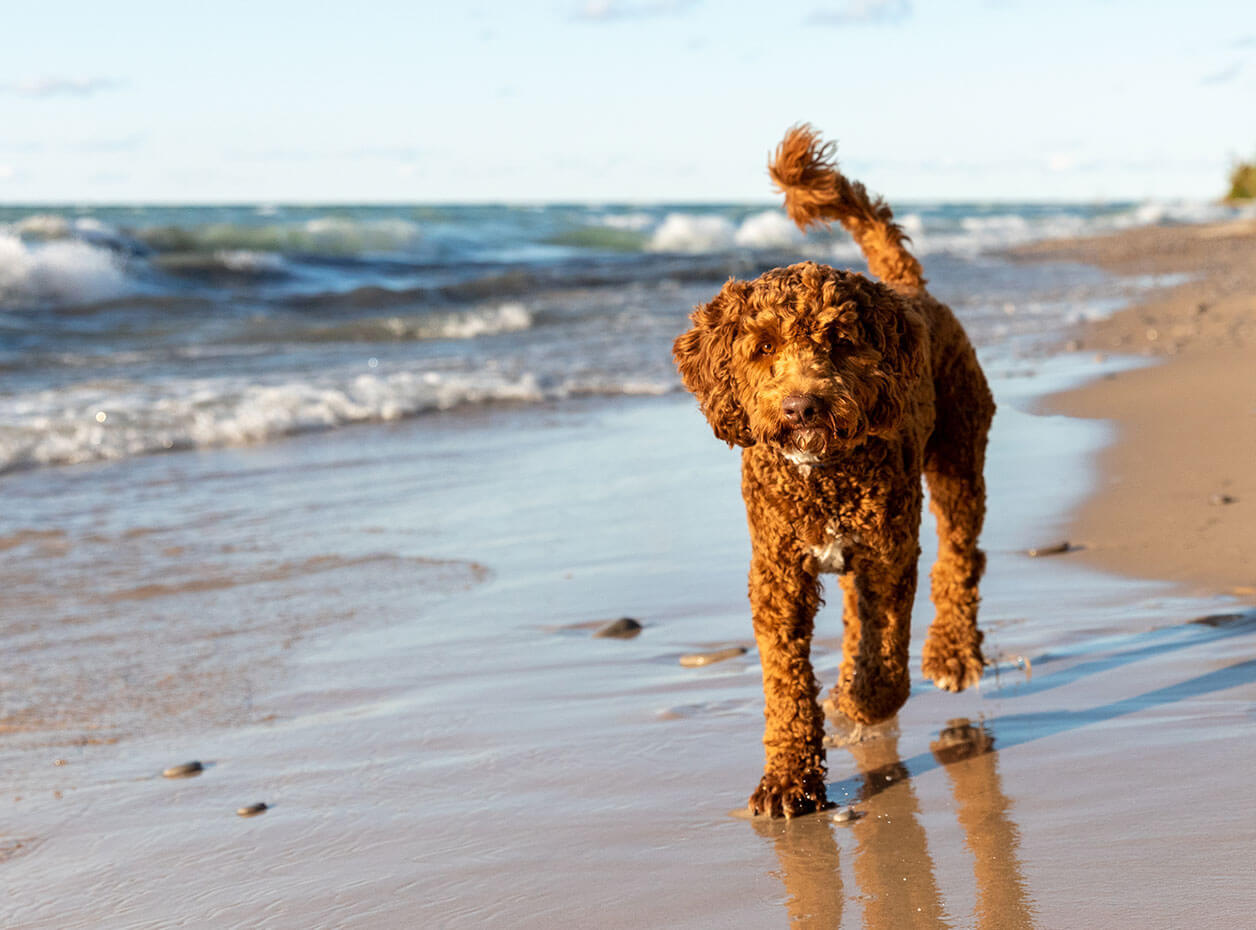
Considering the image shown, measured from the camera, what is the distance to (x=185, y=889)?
3184 millimetres

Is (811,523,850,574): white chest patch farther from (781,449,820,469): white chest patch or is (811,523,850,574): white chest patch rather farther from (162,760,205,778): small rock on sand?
(162,760,205,778): small rock on sand

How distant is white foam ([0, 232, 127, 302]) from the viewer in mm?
20297

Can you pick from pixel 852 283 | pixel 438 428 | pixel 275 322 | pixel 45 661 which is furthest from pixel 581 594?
pixel 275 322

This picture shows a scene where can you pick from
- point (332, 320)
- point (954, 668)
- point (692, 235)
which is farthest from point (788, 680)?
point (692, 235)

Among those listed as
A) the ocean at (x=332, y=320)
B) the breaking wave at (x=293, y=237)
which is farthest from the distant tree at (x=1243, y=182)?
the breaking wave at (x=293, y=237)

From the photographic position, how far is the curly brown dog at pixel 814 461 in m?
3.27

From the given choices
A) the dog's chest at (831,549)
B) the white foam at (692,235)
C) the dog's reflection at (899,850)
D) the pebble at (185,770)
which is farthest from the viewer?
the white foam at (692,235)

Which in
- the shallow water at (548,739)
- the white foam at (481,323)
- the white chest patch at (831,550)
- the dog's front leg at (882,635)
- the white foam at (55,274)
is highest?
the white foam at (55,274)

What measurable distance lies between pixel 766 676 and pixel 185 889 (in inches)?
61.1

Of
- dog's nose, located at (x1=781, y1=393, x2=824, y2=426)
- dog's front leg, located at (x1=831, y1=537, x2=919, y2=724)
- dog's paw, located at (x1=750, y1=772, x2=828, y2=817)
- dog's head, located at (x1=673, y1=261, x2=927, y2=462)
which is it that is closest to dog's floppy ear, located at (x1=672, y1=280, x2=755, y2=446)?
dog's head, located at (x1=673, y1=261, x2=927, y2=462)

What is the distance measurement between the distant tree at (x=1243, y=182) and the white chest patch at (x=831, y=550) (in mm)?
47079

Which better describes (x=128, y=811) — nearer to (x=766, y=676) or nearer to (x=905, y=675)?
(x=766, y=676)

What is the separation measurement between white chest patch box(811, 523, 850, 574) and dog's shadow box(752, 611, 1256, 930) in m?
0.58

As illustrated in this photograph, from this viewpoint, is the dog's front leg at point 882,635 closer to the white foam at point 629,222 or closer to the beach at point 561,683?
the beach at point 561,683
